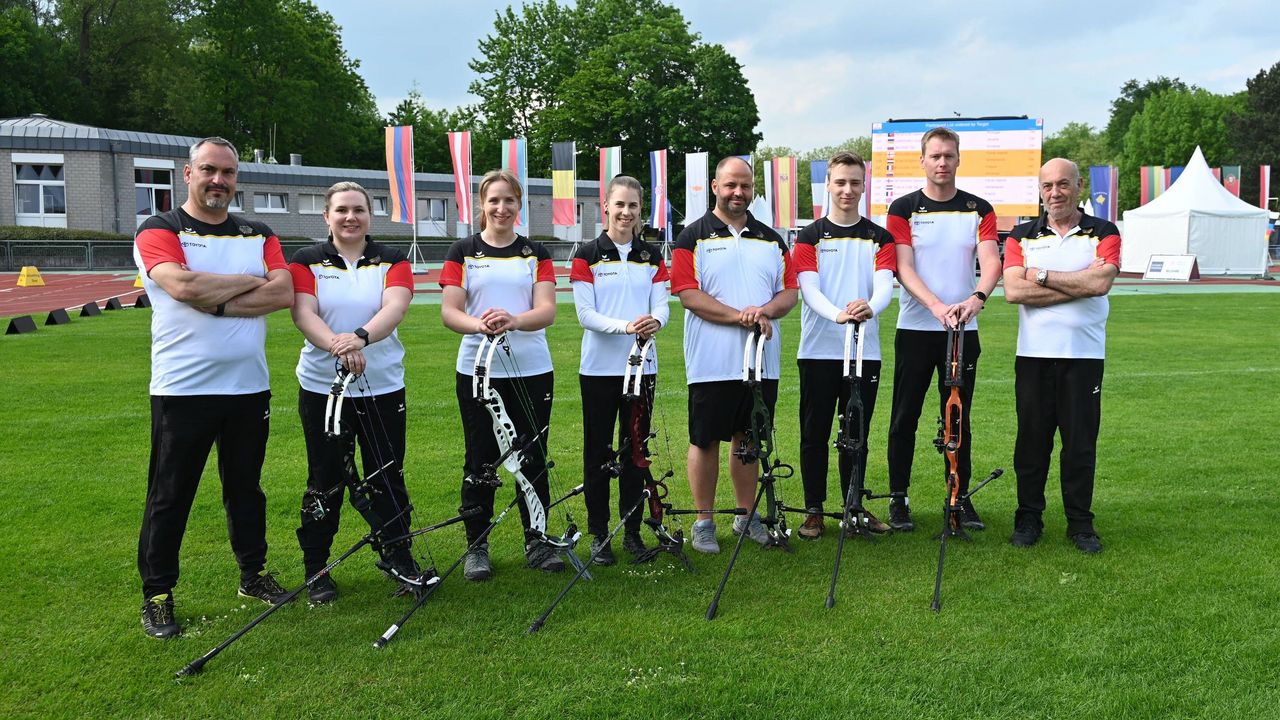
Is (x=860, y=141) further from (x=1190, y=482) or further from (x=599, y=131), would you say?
(x=1190, y=482)

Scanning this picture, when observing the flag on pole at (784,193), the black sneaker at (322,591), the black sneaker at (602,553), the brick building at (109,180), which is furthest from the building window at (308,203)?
the black sneaker at (322,591)

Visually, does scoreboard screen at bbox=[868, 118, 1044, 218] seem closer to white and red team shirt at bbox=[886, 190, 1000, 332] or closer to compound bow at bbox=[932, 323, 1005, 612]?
white and red team shirt at bbox=[886, 190, 1000, 332]

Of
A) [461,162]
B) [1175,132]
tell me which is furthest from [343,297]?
[1175,132]

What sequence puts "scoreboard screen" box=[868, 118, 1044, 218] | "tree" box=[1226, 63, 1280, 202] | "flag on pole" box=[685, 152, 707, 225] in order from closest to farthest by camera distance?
"scoreboard screen" box=[868, 118, 1044, 218] < "flag on pole" box=[685, 152, 707, 225] < "tree" box=[1226, 63, 1280, 202]

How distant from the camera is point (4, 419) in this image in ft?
27.7

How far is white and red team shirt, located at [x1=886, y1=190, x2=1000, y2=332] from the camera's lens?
518 centimetres

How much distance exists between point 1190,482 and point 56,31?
61.9 meters

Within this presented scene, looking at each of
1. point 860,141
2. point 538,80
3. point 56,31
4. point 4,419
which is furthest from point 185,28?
point 860,141

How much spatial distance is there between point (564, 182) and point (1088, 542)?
2724 centimetres

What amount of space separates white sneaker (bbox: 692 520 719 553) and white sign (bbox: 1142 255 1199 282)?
3018 cm

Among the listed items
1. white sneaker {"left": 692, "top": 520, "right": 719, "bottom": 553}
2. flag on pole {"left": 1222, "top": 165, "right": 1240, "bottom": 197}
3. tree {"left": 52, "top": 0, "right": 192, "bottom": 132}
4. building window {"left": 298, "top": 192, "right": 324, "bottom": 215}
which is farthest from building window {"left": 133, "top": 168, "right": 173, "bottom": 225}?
flag on pole {"left": 1222, "top": 165, "right": 1240, "bottom": 197}

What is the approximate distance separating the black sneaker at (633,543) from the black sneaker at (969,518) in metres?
1.77

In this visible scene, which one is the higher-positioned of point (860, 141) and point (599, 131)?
point (860, 141)

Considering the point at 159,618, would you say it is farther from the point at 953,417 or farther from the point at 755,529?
the point at 953,417
